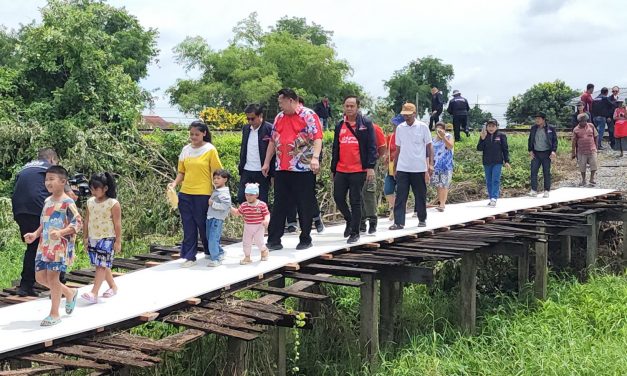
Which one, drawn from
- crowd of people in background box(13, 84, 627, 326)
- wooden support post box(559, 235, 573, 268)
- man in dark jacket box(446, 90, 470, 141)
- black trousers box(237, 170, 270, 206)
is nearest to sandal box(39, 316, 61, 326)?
crowd of people in background box(13, 84, 627, 326)

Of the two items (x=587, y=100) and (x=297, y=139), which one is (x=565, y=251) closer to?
(x=297, y=139)

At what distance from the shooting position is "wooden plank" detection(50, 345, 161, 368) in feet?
13.7

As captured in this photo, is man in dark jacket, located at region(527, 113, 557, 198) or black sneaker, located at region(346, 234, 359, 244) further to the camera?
man in dark jacket, located at region(527, 113, 557, 198)

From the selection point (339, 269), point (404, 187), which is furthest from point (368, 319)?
point (404, 187)

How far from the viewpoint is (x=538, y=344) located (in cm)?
736

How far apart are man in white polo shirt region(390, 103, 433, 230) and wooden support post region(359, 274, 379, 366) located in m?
2.17

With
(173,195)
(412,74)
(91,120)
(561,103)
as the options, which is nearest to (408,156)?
(173,195)

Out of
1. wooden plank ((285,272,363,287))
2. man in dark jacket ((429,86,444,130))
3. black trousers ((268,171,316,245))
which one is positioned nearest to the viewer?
wooden plank ((285,272,363,287))

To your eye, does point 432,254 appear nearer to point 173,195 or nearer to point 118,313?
point 173,195

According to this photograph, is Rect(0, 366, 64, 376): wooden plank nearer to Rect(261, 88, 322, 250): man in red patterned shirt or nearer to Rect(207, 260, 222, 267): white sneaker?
Rect(207, 260, 222, 267): white sneaker

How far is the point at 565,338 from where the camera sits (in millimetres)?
7562

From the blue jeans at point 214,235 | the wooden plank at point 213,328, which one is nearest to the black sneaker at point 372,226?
the blue jeans at point 214,235

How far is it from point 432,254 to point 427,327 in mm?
2023

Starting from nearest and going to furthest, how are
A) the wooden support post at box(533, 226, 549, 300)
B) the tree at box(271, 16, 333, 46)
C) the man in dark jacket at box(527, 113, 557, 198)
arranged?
the wooden support post at box(533, 226, 549, 300)
the man in dark jacket at box(527, 113, 557, 198)
the tree at box(271, 16, 333, 46)
